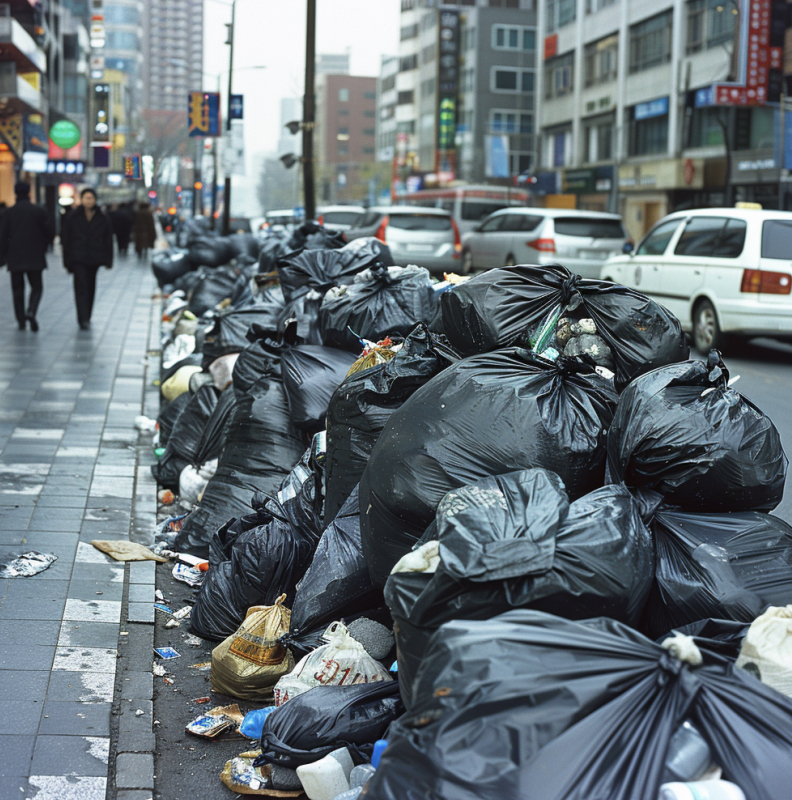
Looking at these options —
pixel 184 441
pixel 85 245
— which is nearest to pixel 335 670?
pixel 184 441

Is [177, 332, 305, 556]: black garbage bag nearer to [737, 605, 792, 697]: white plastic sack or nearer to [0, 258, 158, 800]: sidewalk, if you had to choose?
[0, 258, 158, 800]: sidewalk

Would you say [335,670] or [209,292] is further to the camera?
[209,292]

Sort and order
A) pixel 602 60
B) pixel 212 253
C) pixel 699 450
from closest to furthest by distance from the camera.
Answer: pixel 699 450 < pixel 212 253 < pixel 602 60

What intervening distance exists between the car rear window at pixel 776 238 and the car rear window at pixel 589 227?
6.34 m

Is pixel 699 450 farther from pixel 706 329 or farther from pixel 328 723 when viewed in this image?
pixel 706 329

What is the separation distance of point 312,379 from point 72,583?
4.69ft

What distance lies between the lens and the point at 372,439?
3.82 metres

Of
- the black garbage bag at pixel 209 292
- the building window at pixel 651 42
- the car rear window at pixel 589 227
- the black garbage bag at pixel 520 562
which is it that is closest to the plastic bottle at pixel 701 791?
the black garbage bag at pixel 520 562

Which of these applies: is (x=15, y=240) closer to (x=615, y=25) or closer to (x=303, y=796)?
(x=303, y=796)

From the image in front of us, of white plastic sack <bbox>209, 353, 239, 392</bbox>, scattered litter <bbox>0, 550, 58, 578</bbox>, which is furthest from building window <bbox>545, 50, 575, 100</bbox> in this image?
scattered litter <bbox>0, 550, 58, 578</bbox>

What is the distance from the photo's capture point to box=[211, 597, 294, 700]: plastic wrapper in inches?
135

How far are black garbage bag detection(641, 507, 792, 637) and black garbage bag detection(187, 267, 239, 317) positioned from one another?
9395mm

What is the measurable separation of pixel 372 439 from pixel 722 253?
301 inches

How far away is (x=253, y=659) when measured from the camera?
3.44m
